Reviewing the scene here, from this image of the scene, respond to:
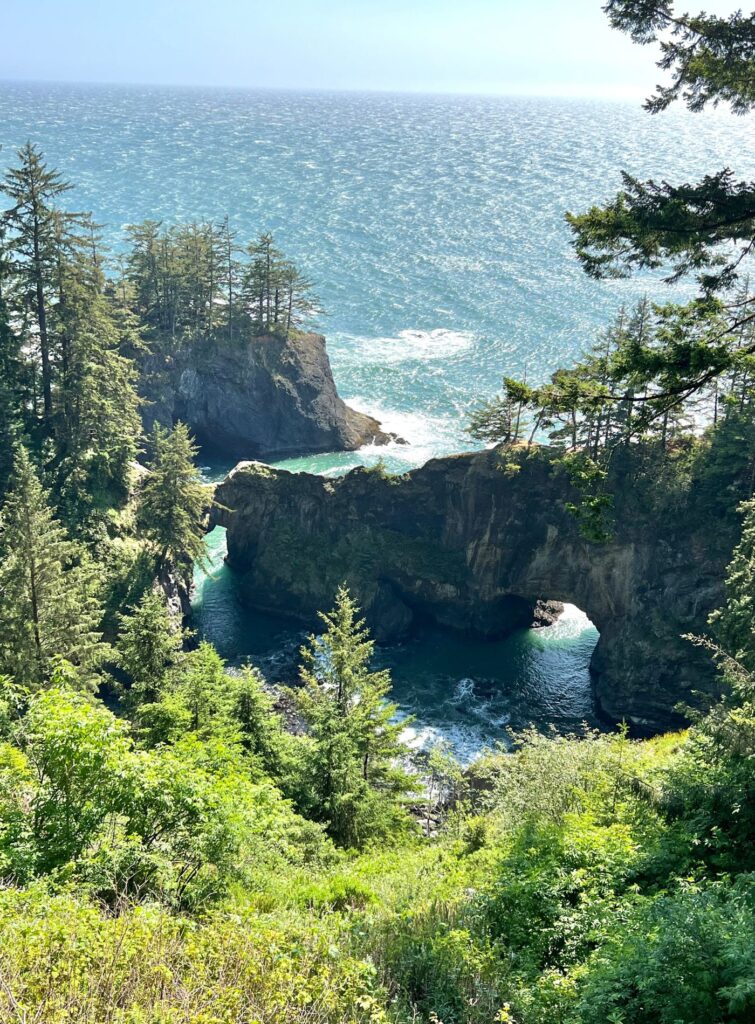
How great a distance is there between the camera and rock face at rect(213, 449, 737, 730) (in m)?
42.8

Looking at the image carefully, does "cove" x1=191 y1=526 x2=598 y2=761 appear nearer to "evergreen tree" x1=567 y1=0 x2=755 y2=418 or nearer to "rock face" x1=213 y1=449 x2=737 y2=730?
"rock face" x1=213 y1=449 x2=737 y2=730

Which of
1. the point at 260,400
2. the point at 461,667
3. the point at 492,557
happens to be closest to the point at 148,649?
the point at 461,667

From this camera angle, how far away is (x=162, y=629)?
90.0 ft

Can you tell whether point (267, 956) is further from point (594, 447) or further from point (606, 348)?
point (606, 348)

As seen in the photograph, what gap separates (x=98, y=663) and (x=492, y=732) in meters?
21.9

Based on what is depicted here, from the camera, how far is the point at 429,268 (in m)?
105

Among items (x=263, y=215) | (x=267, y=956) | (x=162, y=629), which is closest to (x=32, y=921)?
(x=267, y=956)

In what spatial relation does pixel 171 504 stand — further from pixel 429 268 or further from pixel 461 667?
pixel 429 268

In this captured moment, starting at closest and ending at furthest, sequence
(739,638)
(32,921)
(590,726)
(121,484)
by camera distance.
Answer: (32,921)
(739,638)
(590,726)
(121,484)

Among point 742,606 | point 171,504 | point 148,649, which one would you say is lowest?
point 171,504

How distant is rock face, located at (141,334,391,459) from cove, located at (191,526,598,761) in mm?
22452

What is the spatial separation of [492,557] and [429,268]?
66410mm

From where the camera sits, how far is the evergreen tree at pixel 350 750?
2459 centimetres

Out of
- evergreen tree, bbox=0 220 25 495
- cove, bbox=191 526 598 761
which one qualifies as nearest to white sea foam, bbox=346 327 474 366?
cove, bbox=191 526 598 761
